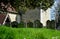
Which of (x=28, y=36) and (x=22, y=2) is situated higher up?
(x=22, y=2)

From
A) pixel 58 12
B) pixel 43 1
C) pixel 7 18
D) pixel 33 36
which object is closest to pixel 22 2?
pixel 43 1

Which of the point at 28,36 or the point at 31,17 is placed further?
the point at 31,17

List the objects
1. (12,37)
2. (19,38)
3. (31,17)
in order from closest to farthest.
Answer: (12,37), (19,38), (31,17)

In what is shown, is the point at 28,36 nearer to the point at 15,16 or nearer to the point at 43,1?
the point at 43,1

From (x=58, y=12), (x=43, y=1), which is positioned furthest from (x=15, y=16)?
(x=43, y=1)

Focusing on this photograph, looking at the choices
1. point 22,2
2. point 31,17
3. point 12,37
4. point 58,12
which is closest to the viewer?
point 12,37

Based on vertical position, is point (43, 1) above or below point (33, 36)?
above

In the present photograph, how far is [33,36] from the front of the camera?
1188cm

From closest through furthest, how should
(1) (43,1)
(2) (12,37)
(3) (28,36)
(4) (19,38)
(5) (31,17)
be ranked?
(2) (12,37)
(4) (19,38)
(3) (28,36)
(1) (43,1)
(5) (31,17)

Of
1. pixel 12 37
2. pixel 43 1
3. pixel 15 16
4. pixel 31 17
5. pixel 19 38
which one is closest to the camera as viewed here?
pixel 12 37

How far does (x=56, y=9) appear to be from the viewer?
64875 mm

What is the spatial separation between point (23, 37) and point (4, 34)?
1.53 m

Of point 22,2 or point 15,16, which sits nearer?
point 22,2

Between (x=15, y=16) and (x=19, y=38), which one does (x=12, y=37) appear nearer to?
(x=19, y=38)
